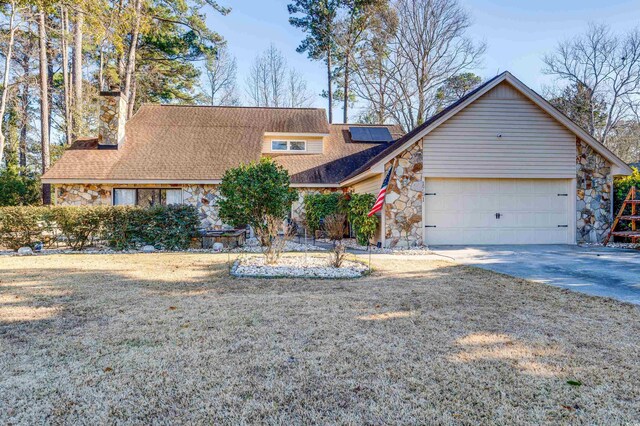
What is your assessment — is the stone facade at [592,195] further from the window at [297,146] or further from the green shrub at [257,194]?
the window at [297,146]

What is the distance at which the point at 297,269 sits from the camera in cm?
719

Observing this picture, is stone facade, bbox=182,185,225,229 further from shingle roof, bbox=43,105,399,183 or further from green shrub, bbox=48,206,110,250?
green shrub, bbox=48,206,110,250

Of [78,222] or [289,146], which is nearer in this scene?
[78,222]

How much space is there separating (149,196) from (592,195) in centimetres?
1498

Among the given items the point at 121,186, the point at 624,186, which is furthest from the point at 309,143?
Result: the point at 624,186

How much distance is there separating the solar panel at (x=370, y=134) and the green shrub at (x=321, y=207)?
6.02m

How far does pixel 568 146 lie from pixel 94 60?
81.6 feet

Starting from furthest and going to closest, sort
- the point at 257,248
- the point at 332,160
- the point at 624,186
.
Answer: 1. the point at 332,160
2. the point at 624,186
3. the point at 257,248

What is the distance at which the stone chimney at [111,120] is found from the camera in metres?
14.6

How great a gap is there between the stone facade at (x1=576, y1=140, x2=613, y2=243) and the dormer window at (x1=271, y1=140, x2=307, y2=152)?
10885 mm

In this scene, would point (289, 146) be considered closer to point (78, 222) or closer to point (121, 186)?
point (121, 186)

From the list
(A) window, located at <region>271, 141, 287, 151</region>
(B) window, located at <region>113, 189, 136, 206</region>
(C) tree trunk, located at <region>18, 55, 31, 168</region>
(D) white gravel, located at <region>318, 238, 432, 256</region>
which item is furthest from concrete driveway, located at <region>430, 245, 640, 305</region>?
(C) tree trunk, located at <region>18, 55, 31, 168</region>

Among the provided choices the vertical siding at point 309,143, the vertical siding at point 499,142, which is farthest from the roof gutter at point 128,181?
the vertical siding at point 499,142

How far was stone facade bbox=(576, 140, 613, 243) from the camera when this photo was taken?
439 inches
